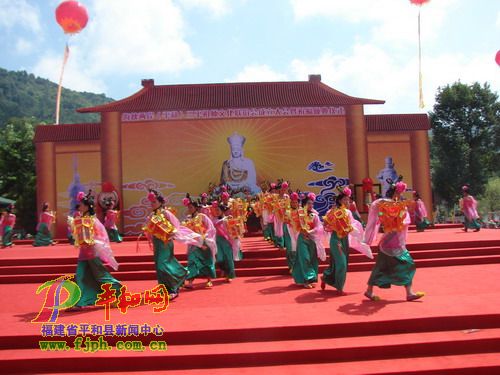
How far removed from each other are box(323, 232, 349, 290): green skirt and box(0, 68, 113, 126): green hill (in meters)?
58.3

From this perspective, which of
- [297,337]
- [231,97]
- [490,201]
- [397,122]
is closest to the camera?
[297,337]

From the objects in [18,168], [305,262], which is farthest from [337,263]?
[18,168]

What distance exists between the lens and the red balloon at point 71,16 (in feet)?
47.3

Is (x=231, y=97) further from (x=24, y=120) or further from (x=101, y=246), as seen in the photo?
(x=24, y=120)

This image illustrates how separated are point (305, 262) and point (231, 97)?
13.2 m

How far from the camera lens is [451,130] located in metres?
25.8

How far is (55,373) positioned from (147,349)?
880 millimetres

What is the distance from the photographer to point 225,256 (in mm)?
8227

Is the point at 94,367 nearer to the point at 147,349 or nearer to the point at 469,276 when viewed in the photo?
the point at 147,349

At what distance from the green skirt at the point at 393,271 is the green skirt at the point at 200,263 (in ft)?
9.43

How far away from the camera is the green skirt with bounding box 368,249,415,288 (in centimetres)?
587

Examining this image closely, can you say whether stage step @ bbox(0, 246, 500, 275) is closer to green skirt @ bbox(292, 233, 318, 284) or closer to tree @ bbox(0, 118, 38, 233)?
green skirt @ bbox(292, 233, 318, 284)

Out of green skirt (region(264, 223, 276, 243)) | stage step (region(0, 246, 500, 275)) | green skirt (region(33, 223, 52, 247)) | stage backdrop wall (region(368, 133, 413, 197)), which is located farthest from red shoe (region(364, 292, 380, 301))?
stage backdrop wall (region(368, 133, 413, 197))

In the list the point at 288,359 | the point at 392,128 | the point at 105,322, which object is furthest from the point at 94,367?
the point at 392,128
